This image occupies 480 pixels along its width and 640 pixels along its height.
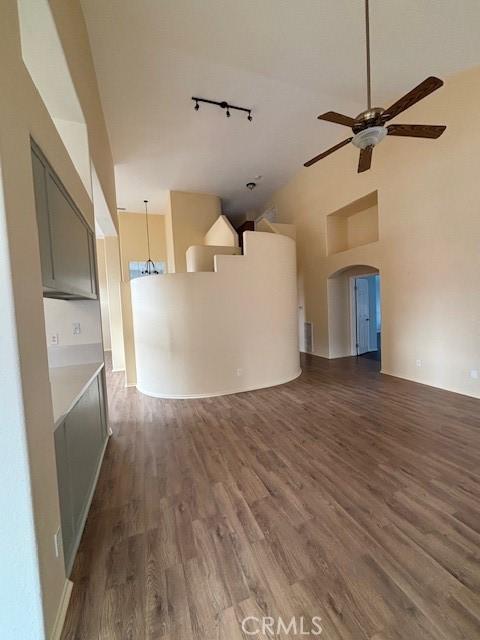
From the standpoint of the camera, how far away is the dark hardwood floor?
131 centimetres

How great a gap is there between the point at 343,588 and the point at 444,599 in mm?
484

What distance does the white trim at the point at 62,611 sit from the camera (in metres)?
1.23

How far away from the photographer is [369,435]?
308 centimetres

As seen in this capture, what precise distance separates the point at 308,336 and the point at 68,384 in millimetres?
6719

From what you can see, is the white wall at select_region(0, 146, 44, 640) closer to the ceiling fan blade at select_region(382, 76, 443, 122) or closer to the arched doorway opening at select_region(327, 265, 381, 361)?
the ceiling fan blade at select_region(382, 76, 443, 122)

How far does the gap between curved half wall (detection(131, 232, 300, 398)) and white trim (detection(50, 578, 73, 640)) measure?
3.25 meters

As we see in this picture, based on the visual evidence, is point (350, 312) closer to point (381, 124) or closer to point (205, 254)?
point (205, 254)

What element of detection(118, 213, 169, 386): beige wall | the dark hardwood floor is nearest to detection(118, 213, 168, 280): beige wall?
detection(118, 213, 169, 386): beige wall

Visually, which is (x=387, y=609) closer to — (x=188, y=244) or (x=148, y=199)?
(x=188, y=244)

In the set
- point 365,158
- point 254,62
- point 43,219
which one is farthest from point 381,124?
point 43,219

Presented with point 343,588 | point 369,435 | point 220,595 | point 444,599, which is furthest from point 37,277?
point 369,435

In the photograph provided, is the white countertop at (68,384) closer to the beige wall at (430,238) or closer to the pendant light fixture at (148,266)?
the beige wall at (430,238)

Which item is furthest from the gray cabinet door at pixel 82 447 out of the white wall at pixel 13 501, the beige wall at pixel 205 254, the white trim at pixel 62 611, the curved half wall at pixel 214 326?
the beige wall at pixel 205 254

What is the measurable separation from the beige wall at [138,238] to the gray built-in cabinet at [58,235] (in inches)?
289
